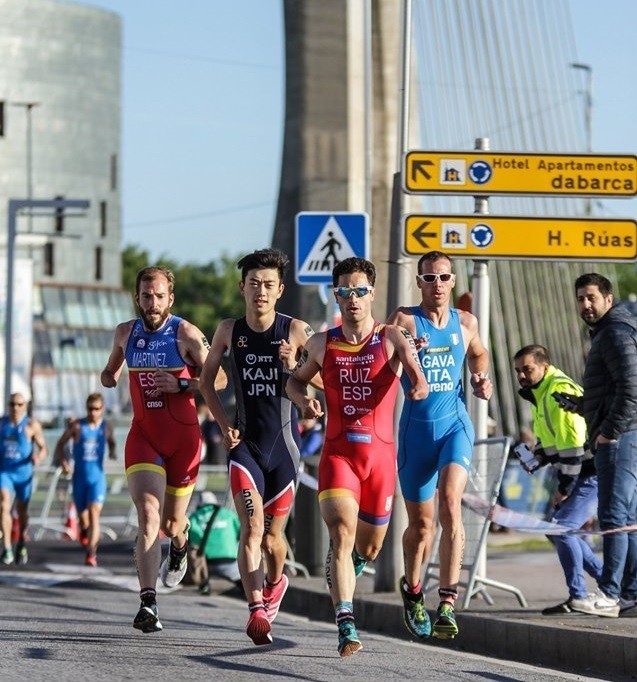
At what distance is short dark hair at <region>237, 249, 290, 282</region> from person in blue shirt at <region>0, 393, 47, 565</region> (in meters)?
11.6

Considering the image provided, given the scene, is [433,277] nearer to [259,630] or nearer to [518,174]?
[259,630]

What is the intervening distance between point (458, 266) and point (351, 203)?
1.61 meters

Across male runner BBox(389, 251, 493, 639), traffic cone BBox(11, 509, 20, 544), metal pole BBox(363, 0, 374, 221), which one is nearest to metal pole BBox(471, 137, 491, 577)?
male runner BBox(389, 251, 493, 639)

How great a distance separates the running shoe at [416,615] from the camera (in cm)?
1135

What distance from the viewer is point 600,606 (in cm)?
1262

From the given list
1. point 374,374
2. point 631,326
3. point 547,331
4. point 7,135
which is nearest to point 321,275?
point 631,326

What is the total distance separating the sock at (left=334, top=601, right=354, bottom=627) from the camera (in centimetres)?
1048

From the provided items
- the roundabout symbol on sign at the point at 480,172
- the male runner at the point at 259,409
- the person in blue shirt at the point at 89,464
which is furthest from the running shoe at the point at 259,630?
the person in blue shirt at the point at 89,464

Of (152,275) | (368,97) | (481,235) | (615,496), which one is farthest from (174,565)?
(368,97)

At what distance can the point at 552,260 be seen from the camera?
50.3 ft

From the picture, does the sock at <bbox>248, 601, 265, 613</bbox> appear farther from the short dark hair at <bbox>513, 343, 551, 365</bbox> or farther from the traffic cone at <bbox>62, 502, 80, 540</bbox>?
the traffic cone at <bbox>62, 502, 80, 540</bbox>

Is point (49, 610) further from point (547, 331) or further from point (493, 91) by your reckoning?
point (547, 331)

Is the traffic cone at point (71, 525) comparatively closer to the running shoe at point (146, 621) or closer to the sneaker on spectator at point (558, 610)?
the sneaker on spectator at point (558, 610)

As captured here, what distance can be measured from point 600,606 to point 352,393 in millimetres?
2758
